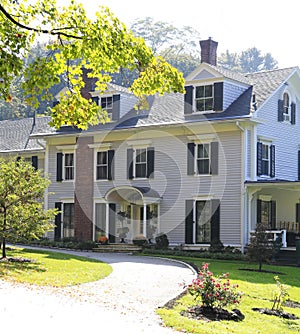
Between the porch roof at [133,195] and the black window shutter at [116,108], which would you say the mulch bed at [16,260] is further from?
the black window shutter at [116,108]

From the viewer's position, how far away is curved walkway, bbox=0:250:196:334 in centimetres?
1112

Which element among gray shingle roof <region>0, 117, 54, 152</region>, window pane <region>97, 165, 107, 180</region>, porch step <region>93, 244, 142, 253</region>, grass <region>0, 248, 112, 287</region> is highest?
gray shingle roof <region>0, 117, 54, 152</region>

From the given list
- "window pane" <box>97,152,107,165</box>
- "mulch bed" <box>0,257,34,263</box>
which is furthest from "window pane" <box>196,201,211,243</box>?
"mulch bed" <box>0,257,34,263</box>

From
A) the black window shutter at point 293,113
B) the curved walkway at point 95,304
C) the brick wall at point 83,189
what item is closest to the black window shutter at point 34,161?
the brick wall at point 83,189

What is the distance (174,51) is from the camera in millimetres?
78125

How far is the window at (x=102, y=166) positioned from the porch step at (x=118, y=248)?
12.2 ft

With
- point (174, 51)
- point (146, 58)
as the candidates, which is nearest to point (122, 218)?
point (146, 58)

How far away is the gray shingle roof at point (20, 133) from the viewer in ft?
127

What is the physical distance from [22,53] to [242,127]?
1907cm

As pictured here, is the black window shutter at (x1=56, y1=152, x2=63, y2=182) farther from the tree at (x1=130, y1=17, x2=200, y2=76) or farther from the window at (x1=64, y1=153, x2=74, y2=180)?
the tree at (x1=130, y1=17, x2=200, y2=76)

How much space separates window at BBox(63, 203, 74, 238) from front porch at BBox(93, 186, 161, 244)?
157 cm

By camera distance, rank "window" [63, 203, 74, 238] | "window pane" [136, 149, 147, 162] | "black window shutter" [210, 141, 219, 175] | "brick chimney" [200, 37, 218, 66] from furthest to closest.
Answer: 1. "window" [63, 203, 74, 238]
2. "brick chimney" [200, 37, 218, 66]
3. "window pane" [136, 149, 147, 162]
4. "black window shutter" [210, 141, 219, 175]

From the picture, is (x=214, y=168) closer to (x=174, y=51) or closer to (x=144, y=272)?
(x=144, y=272)

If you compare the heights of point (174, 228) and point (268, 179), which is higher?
point (268, 179)
